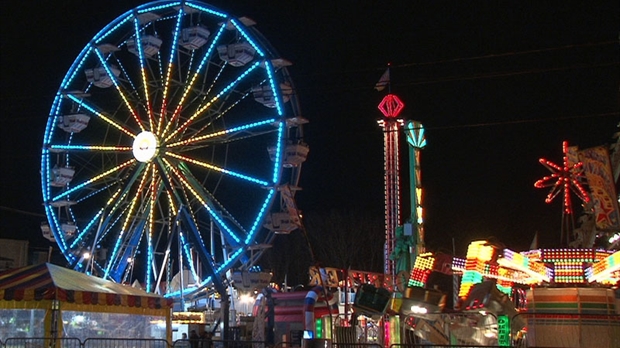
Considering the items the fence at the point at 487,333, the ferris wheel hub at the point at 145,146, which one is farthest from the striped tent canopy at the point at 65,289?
the ferris wheel hub at the point at 145,146

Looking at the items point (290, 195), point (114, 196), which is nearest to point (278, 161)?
point (290, 195)

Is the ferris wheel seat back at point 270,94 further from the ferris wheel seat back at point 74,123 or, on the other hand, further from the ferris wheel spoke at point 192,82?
the ferris wheel seat back at point 74,123

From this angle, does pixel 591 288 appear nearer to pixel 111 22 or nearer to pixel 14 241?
pixel 111 22

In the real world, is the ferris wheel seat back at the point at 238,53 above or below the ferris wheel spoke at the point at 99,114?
above

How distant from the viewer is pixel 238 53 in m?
27.4

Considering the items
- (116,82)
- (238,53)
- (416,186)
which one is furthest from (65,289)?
(416,186)

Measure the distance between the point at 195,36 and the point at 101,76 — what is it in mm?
4222

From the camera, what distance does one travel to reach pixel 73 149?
3050 centimetres

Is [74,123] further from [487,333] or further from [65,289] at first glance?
[487,333]

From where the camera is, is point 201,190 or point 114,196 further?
point 114,196

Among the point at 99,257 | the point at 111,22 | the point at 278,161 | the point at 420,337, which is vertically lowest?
the point at 420,337

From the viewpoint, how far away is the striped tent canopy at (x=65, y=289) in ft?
52.7

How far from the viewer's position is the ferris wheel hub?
1081 inches

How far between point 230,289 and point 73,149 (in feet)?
27.1
